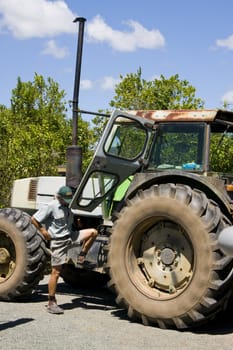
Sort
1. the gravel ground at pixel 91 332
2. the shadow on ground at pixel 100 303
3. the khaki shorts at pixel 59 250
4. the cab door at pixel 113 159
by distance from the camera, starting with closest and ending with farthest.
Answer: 1. the gravel ground at pixel 91 332
2. the shadow on ground at pixel 100 303
3. the khaki shorts at pixel 59 250
4. the cab door at pixel 113 159

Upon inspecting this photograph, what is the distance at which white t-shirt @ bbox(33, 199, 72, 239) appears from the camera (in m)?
6.92

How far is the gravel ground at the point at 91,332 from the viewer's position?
5312 mm

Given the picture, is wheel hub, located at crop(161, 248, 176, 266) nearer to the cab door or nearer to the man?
the man

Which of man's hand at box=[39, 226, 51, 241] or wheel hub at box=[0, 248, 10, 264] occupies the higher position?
man's hand at box=[39, 226, 51, 241]

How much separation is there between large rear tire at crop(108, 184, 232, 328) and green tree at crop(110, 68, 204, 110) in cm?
1529

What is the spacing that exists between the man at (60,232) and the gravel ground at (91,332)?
0.45 metres

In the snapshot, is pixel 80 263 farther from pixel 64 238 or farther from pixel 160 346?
pixel 160 346

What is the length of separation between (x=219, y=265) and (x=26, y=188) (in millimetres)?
3727

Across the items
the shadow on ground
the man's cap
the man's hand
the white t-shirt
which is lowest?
the shadow on ground

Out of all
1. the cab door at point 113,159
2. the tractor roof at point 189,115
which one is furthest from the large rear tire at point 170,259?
the tractor roof at point 189,115

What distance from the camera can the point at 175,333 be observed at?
19.0ft

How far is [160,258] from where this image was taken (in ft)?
21.0

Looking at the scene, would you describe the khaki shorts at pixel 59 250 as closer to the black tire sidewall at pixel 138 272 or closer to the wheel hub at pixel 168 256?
the black tire sidewall at pixel 138 272

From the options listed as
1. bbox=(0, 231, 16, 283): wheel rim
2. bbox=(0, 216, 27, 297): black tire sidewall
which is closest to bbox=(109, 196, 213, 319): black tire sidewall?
bbox=(0, 216, 27, 297): black tire sidewall
